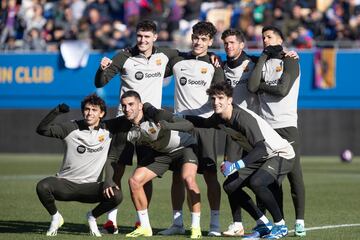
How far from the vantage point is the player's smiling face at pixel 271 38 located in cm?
1172

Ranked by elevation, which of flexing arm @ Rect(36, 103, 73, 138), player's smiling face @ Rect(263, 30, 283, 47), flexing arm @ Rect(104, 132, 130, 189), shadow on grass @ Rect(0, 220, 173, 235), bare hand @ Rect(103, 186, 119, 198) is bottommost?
shadow on grass @ Rect(0, 220, 173, 235)

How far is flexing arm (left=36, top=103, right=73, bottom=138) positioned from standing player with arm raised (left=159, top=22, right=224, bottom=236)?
53.8 inches

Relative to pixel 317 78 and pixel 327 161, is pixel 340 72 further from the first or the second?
pixel 327 161

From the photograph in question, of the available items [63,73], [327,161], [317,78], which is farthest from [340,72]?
[63,73]

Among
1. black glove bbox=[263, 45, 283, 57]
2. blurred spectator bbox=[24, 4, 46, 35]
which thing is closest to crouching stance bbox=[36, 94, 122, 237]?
black glove bbox=[263, 45, 283, 57]

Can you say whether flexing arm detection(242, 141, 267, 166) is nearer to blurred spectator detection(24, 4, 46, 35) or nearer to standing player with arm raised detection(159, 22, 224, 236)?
standing player with arm raised detection(159, 22, 224, 236)

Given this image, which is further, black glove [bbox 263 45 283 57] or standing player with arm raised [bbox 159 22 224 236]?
standing player with arm raised [bbox 159 22 224 236]

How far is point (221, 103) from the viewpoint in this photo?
10.9 metres

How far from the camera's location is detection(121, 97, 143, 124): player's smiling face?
11242 millimetres

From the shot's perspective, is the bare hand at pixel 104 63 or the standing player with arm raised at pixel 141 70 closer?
the bare hand at pixel 104 63

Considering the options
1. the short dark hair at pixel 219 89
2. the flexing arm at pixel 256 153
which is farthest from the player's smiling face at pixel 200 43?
the flexing arm at pixel 256 153

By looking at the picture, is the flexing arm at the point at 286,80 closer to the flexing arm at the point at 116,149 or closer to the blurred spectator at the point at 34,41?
the flexing arm at the point at 116,149

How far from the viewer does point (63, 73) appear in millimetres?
29062

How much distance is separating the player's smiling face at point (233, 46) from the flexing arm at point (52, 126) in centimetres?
202
